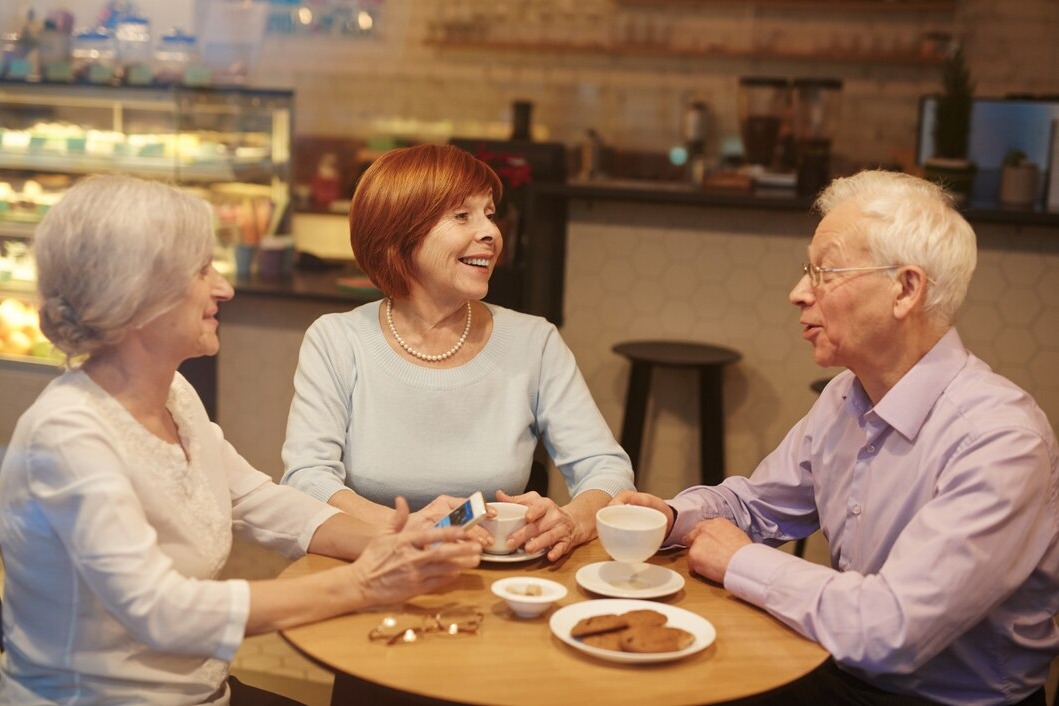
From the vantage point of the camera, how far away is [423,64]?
24.9 ft

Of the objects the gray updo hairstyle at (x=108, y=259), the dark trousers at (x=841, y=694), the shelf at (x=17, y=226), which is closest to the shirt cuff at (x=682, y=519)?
the dark trousers at (x=841, y=694)

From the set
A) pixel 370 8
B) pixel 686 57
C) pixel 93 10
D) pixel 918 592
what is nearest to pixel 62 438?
pixel 918 592

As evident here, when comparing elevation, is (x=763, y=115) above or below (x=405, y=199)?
above

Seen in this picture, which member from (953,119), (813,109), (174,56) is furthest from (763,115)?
(174,56)

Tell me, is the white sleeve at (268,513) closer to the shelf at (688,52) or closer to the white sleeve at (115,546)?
the white sleeve at (115,546)

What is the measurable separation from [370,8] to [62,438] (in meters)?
6.47

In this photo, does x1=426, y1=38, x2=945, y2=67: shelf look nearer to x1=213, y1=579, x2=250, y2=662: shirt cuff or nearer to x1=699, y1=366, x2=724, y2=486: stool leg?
x1=699, y1=366, x2=724, y2=486: stool leg

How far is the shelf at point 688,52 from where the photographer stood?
258 inches

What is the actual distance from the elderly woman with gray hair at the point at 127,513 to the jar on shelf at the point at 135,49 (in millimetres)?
3084

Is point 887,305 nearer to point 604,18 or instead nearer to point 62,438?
point 62,438

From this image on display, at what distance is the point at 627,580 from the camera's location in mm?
1926

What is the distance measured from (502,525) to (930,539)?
0.67m

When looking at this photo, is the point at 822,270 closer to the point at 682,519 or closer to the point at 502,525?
the point at 682,519

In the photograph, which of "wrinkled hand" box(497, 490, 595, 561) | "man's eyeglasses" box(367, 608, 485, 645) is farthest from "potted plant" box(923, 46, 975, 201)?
"man's eyeglasses" box(367, 608, 485, 645)
